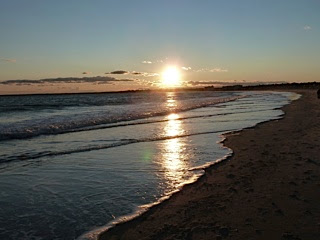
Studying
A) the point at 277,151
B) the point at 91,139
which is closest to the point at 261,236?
the point at 277,151

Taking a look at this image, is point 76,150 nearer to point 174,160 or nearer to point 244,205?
point 174,160

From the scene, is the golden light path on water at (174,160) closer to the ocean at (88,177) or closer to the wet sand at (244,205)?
the ocean at (88,177)

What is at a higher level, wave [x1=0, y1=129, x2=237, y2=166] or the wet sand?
the wet sand

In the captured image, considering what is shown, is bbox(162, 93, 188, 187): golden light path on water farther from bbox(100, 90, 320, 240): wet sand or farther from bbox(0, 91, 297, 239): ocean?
bbox(100, 90, 320, 240): wet sand


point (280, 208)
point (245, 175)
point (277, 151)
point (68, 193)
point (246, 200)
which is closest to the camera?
point (280, 208)

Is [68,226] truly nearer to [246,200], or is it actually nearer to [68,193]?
[68,193]

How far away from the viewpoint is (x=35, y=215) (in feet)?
17.7

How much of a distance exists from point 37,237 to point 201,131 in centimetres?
1215

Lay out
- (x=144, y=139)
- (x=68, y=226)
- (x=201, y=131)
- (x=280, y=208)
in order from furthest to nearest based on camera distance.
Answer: (x=201, y=131)
(x=144, y=139)
(x=280, y=208)
(x=68, y=226)

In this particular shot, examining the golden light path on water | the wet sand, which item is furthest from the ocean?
the wet sand

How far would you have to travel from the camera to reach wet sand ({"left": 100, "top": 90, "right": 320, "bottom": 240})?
4578 millimetres

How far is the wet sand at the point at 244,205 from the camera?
15.0ft

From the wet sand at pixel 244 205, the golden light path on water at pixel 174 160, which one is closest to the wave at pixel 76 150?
the golden light path on water at pixel 174 160

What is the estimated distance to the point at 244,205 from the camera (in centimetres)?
559
